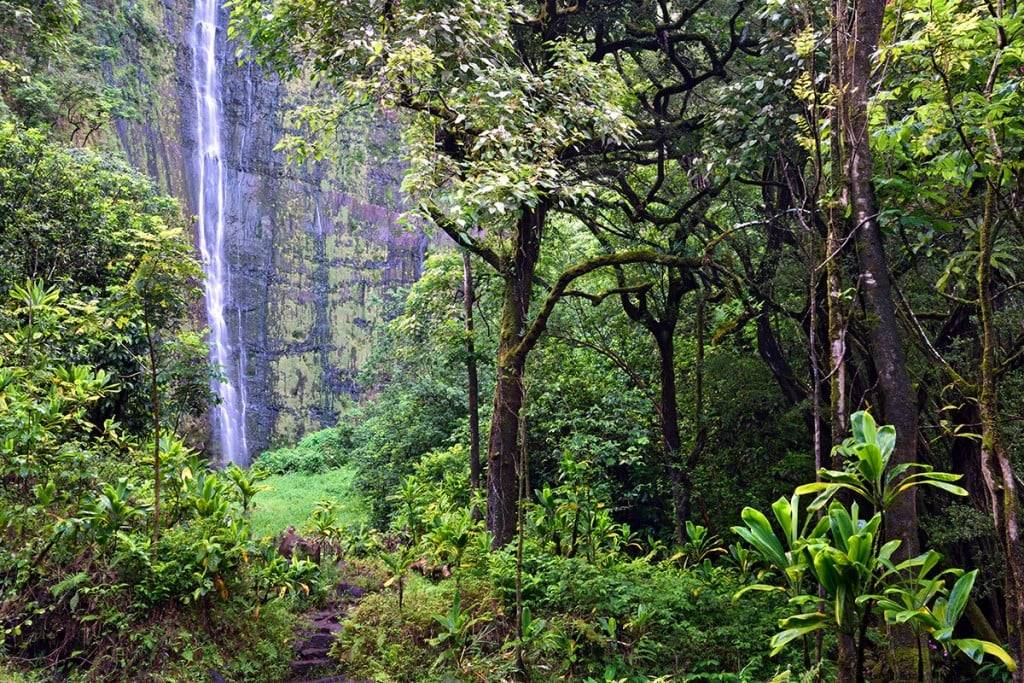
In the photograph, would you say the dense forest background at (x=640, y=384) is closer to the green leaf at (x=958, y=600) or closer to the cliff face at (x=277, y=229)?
the green leaf at (x=958, y=600)

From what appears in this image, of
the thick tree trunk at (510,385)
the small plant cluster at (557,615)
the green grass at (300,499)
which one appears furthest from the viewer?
the green grass at (300,499)

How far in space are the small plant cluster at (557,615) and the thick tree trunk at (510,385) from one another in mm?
263

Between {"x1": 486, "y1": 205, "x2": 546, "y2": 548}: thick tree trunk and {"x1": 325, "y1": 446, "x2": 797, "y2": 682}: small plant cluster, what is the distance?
0.86 ft

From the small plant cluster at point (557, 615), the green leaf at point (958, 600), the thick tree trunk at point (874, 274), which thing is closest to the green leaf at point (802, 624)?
the green leaf at point (958, 600)

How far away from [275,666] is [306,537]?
286cm

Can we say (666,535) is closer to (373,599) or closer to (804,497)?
(804,497)

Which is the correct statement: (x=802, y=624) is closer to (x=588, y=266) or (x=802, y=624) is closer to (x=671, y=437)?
(x=588, y=266)

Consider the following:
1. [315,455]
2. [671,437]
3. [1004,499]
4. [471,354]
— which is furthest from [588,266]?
[315,455]

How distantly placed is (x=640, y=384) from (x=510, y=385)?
1.56 meters

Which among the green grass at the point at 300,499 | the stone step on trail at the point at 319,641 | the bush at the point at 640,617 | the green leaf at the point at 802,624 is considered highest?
the green leaf at the point at 802,624

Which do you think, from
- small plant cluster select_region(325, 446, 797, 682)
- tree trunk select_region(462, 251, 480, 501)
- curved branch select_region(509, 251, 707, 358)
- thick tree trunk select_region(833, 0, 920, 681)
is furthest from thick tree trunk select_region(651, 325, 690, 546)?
thick tree trunk select_region(833, 0, 920, 681)

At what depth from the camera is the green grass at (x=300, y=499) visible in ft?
39.5

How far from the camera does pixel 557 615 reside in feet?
16.3

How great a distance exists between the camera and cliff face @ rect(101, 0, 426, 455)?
21.2 metres
